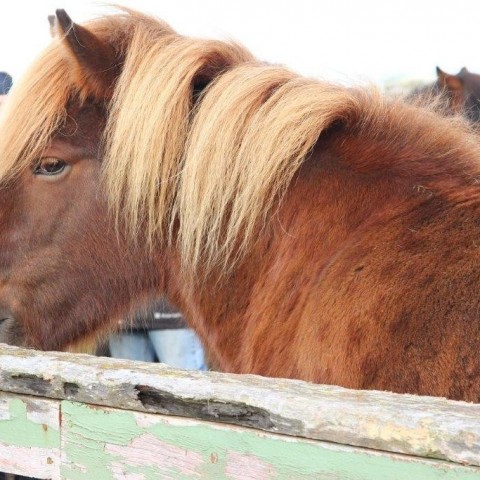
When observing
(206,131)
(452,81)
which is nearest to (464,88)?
(452,81)

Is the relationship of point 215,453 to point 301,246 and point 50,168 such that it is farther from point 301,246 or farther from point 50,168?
point 50,168

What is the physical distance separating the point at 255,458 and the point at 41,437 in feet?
1.47

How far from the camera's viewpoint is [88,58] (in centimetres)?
203

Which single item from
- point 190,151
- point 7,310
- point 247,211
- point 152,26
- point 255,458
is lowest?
point 7,310

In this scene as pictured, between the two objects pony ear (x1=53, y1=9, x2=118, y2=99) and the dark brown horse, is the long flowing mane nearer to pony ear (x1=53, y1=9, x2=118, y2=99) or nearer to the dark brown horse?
pony ear (x1=53, y1=9, x2=118, y2=99)

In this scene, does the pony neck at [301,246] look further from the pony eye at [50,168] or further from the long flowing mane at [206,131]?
the pony eye at [50,168]

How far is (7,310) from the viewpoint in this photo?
2.19 m

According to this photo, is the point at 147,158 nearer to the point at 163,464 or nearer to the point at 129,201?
the point at 129,201

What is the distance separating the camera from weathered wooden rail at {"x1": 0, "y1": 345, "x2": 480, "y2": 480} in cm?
90

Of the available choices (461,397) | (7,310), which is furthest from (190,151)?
(461,397)

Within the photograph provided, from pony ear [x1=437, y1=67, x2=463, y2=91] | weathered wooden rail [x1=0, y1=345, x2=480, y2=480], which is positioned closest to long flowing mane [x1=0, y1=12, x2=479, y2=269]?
weathered wooden rail [x1=0, y1=345, x2=480, y2=480]

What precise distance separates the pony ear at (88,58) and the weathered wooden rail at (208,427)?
103cm

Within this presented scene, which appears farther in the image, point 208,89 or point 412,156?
point 208,89

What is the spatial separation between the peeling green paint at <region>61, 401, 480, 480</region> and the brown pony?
1.90ft
